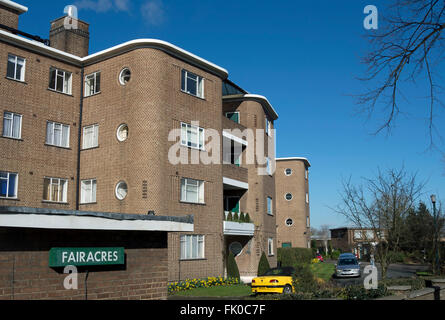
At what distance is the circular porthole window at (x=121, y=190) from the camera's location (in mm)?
23656

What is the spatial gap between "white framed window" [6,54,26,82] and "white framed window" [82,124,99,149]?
14.0ft

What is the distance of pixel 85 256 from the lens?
848 centimetres

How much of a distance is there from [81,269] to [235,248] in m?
24.3

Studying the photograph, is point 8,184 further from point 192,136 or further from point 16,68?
point 192,136

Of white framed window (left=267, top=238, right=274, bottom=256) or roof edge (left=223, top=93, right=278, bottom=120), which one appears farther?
white framed window (left=267, top=238, right=274, bottom=256)

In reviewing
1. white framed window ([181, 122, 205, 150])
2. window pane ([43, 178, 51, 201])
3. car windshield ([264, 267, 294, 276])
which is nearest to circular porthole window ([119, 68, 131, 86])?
white framed window ([181, 122, 205, 150])

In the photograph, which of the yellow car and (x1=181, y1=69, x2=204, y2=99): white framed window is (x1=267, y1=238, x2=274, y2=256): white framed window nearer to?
(x1=181, y1=69, x2=204, y2=99): white framed window

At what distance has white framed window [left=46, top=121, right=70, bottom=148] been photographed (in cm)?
2458

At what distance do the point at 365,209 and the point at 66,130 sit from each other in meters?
16.1

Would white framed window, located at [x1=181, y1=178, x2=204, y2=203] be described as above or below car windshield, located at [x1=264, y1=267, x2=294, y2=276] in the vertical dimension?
above

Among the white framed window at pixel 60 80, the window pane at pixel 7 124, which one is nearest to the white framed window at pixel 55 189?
the window pane at pixel 7 124

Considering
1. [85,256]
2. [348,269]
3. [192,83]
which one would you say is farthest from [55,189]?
[348,269]

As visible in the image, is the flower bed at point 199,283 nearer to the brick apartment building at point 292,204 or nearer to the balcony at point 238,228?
the balcony at point 238,228

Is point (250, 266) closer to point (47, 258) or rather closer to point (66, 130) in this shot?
point (66, 130)
